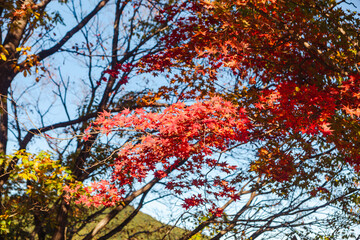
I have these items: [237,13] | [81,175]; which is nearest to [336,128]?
[237,13]

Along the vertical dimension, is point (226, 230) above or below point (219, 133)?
below

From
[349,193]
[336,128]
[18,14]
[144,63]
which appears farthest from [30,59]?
[349,193]

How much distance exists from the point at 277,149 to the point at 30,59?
5711mm

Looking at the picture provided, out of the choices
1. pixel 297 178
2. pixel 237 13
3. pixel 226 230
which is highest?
pixel 237 13

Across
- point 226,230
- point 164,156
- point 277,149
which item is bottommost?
point 226,230

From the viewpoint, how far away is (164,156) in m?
5.03

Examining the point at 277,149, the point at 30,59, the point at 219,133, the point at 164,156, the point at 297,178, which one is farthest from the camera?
the point at 297,178

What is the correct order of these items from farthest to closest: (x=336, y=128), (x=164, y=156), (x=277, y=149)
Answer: (x=277, y=149)
(x=164, y=156)
(x=336, y=128)

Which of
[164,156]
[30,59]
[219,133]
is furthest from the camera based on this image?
[30,59]

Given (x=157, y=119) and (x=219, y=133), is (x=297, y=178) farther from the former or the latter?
(x=157, y=119)

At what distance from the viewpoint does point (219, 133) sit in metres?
4.48

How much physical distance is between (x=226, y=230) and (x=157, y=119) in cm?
448

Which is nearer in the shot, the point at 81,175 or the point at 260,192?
the point at 81,175

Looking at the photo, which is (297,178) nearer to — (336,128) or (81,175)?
(336,128)
